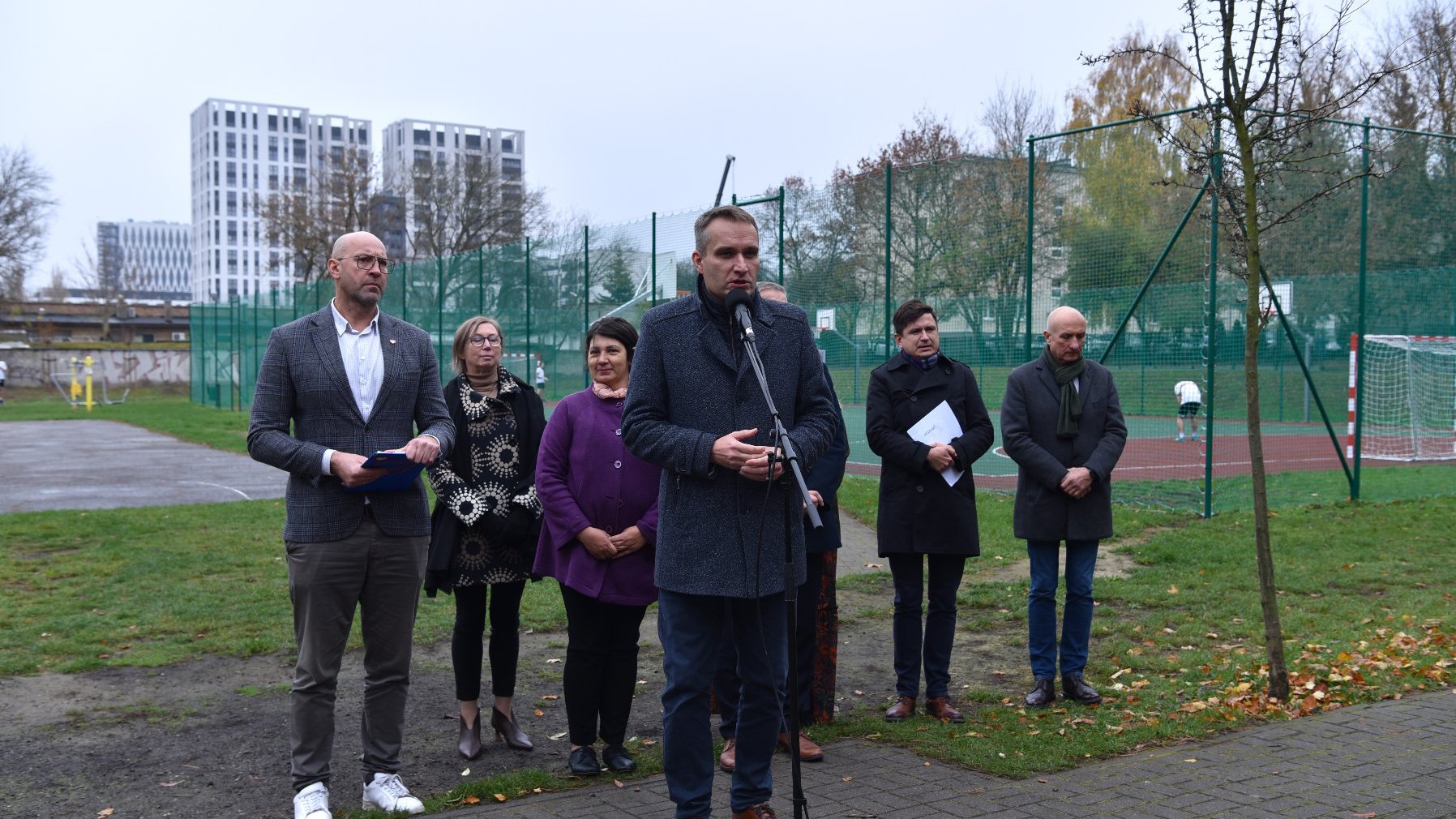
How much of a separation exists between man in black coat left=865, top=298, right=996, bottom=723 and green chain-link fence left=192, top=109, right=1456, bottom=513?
5261mm

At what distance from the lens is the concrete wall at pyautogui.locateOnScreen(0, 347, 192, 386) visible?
2245 inches

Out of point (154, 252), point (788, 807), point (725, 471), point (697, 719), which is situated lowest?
point (788, 807)

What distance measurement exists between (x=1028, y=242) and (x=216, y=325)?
34.2 m

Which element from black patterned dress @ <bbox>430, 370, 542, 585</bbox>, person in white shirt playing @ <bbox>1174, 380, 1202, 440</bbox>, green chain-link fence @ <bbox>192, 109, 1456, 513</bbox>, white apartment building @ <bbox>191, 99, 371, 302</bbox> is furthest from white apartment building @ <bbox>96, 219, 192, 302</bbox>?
black patterned dress @ <bbox>430, 370, 542, 585</bbox>

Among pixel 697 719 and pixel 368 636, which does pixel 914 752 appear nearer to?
pixel 697 719

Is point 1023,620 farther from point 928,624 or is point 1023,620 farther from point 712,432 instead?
point 712,432

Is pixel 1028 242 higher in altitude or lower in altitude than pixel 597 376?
higher

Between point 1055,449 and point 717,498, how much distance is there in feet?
9.83

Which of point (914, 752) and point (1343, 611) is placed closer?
point (914, 752)

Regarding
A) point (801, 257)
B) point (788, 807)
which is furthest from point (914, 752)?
point (801, 257)

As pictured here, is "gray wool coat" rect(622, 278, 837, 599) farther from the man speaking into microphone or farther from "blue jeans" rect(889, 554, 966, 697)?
"blue jeans" rect(889, 554, 966, 697)

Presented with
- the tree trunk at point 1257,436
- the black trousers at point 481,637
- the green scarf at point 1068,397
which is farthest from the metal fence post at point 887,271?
the black trousers at point 481,637

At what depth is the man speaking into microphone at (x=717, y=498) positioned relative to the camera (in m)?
3.84

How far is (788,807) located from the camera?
4.69m
